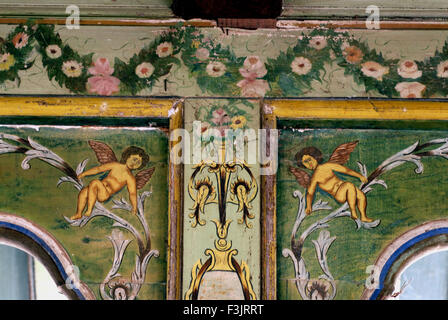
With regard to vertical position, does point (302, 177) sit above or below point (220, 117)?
below

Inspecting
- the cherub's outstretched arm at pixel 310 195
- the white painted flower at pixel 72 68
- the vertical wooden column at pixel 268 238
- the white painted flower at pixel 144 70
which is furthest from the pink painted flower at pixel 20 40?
the cherub's outstretched arm at pixel 310 195

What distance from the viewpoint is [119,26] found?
1.71m

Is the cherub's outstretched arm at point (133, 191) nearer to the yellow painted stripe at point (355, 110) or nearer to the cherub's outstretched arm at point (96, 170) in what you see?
the cherub's outstretched arm at point (96, 170)

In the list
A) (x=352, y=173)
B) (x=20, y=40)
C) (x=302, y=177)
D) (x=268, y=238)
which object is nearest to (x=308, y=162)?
(x=302, y=177)

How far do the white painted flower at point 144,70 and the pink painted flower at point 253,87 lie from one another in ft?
1.04

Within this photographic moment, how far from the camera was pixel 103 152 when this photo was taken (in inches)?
67.1

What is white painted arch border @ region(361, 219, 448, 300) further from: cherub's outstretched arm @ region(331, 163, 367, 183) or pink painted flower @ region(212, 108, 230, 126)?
pink painted flower @ region(212, 108, 230, 126)

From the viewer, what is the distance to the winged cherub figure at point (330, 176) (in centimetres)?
169

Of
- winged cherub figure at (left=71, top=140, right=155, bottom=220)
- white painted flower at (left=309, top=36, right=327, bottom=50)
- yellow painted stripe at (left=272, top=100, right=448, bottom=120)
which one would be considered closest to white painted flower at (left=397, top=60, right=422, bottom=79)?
yellow painted stripe at (left=272, top=100, right=448, bottom=120)

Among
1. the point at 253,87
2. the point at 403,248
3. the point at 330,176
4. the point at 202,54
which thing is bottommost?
the point at 403,248

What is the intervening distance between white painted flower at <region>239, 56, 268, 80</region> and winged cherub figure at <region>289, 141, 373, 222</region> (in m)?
0.31

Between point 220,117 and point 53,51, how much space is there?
2.12 feet

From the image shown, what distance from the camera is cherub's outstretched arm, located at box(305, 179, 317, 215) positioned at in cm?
168

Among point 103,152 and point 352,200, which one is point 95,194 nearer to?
point 103,152
